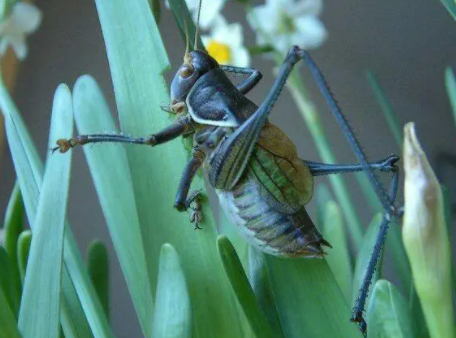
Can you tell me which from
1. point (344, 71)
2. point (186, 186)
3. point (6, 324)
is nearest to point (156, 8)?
point (186, 186)

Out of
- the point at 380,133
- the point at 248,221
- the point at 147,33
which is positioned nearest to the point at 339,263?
the point at 248,221

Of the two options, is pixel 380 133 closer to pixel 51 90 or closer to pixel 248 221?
pixel 51 90

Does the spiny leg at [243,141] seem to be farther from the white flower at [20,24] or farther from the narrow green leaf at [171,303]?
the white flower at [20,24]

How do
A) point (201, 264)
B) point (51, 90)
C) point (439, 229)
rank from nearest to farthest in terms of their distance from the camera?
point (439, 229) → point (201, 264) → point (51, 90)

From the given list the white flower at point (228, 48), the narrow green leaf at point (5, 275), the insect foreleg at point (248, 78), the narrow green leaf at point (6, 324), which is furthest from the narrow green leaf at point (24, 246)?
the white flower at point (228, 48)

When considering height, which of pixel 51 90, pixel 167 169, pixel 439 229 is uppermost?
pixel 51 90
